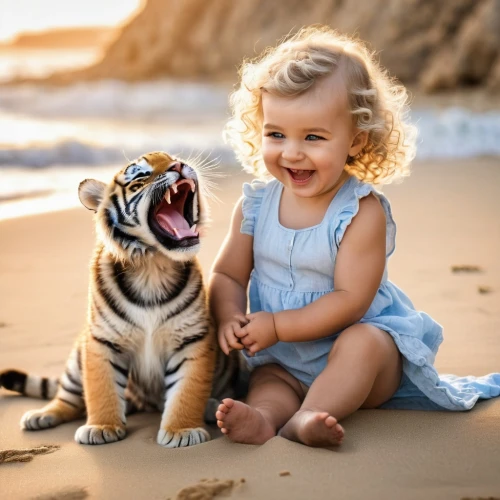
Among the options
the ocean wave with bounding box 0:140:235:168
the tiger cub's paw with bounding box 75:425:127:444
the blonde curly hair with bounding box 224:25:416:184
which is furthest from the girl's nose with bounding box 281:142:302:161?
the ocean wave with bounding box 0:140:235:168

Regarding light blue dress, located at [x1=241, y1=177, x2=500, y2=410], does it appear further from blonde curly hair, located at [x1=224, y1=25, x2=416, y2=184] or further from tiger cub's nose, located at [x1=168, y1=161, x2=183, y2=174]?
tiger cub's nose, located at [x1=168, y1=161, x2=183, y2=174]

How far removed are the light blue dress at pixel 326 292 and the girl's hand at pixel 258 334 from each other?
0.68 feet

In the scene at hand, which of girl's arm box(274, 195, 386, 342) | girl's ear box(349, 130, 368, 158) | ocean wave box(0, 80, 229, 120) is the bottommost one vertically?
girl's arm box(274, 195, 386, 342)

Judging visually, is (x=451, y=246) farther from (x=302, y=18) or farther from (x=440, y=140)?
(x=302, y=18)

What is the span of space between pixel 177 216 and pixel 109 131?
1070cm

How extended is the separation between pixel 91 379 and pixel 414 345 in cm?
121

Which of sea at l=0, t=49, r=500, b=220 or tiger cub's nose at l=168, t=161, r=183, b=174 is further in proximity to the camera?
sea at l=0, t=49, r=500, b=220

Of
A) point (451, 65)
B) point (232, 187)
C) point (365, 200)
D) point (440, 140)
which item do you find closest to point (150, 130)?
point (440, 140)

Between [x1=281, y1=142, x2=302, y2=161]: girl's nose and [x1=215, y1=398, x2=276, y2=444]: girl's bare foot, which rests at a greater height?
[x1=281, y1=142, x2=302, y2=161]: girl's nose

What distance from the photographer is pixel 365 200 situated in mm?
3207

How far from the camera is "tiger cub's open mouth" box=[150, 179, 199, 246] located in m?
2.97

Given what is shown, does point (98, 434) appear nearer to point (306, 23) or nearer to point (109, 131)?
point (109, 131)

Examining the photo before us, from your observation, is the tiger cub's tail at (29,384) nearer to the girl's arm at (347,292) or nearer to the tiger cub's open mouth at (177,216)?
the tiger cub's open mouth at (177,216)

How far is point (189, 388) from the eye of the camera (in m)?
3.05
